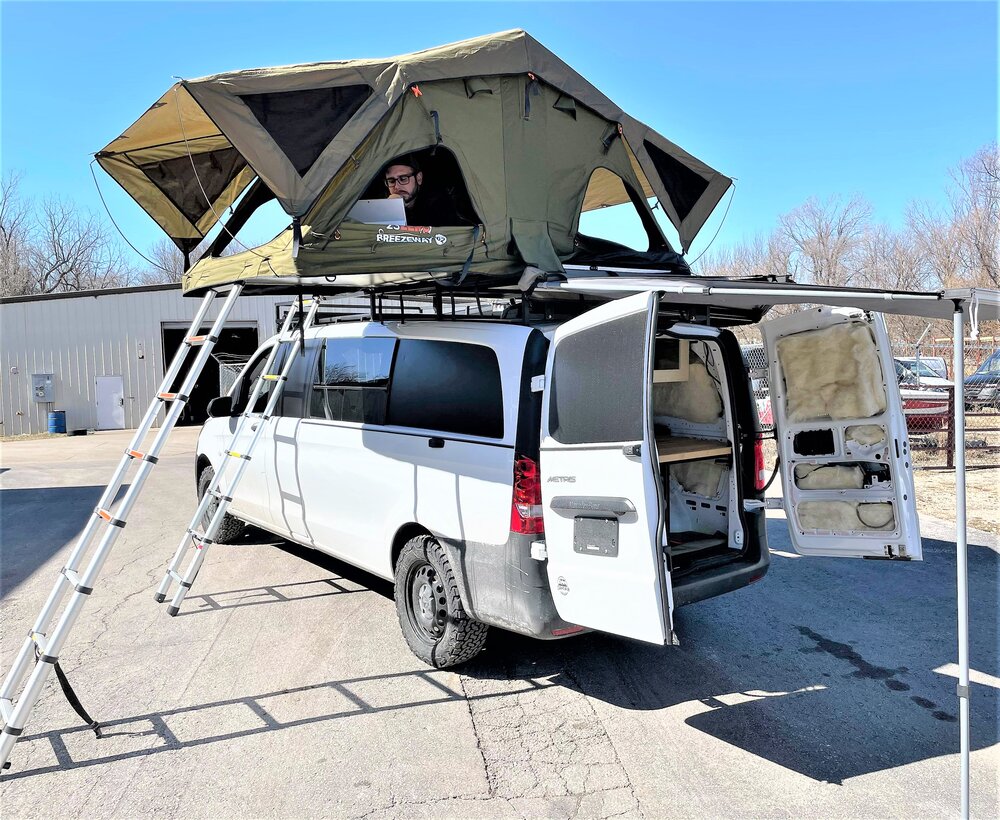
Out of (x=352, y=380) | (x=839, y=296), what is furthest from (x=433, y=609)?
(x=839, y=296)

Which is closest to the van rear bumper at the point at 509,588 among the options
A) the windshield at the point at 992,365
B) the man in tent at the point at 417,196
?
the man in tent at the point at 417,196

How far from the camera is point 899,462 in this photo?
4.41 metres

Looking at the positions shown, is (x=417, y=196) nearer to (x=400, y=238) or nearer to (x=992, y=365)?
(x=400, y=238)

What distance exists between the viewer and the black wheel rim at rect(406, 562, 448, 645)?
14.2 ft

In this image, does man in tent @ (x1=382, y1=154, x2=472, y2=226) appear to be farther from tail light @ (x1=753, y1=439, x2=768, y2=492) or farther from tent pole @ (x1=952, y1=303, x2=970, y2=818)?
tent pole @ (x1=952, y1=303, x2=970, y2=818)

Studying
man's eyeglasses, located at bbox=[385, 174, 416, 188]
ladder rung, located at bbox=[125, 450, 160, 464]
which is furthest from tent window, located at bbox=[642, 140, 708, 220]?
ladder rung, located at bbox=[125, 450, 160, 464]

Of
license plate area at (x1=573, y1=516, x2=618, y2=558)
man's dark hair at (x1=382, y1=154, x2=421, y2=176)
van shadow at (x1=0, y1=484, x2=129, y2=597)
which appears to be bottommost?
van shadow at (x1=0, y1=484, x2=129, y2=597)

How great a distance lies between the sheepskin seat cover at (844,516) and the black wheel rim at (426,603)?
8.18 feet

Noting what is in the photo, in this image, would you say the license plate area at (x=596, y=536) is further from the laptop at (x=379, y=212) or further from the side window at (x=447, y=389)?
the laptop at (x=379, y=212)

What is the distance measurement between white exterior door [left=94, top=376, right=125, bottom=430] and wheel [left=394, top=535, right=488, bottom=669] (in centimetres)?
2304

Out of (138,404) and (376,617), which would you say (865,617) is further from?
(138,404)

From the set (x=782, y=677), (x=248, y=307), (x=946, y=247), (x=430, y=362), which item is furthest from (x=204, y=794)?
(x=946, y=247)

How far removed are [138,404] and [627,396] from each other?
24765 mm

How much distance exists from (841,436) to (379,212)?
10.9 feet
